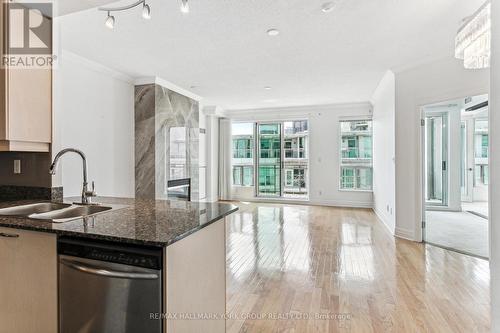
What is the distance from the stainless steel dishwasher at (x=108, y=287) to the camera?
1.17 meters

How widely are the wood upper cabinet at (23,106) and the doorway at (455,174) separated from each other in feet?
14.9

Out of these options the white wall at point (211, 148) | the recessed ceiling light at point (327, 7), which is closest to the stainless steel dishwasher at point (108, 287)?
the recessed ceiling light at point (327, 7)

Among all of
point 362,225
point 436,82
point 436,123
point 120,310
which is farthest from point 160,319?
point 436,123

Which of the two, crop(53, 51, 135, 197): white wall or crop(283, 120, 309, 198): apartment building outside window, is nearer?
crop(53, 51, 135, 197): white wall

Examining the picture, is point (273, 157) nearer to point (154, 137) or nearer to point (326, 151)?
point (326, 151)

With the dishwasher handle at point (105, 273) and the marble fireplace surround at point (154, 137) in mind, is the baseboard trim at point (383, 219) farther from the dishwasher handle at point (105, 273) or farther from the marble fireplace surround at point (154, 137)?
the dishwasher handle at point (105, 273)

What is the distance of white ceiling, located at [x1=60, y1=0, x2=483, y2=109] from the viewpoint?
248 cm

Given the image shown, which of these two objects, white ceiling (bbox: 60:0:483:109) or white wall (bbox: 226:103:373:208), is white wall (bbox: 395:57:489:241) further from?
white wall (bbox: 226:103:373:208)

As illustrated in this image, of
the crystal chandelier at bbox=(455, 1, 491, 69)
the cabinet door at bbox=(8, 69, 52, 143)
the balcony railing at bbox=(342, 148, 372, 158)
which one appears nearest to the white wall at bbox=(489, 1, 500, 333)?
the crystal chandelier at bbox=(455, 1, 491, 69)

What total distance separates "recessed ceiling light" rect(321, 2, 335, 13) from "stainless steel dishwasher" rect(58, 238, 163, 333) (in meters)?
2.43

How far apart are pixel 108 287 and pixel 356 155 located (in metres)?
6.66

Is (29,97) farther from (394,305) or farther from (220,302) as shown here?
(394,305)

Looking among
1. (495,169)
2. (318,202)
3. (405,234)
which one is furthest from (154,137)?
(495,169)

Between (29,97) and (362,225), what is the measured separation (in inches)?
197
